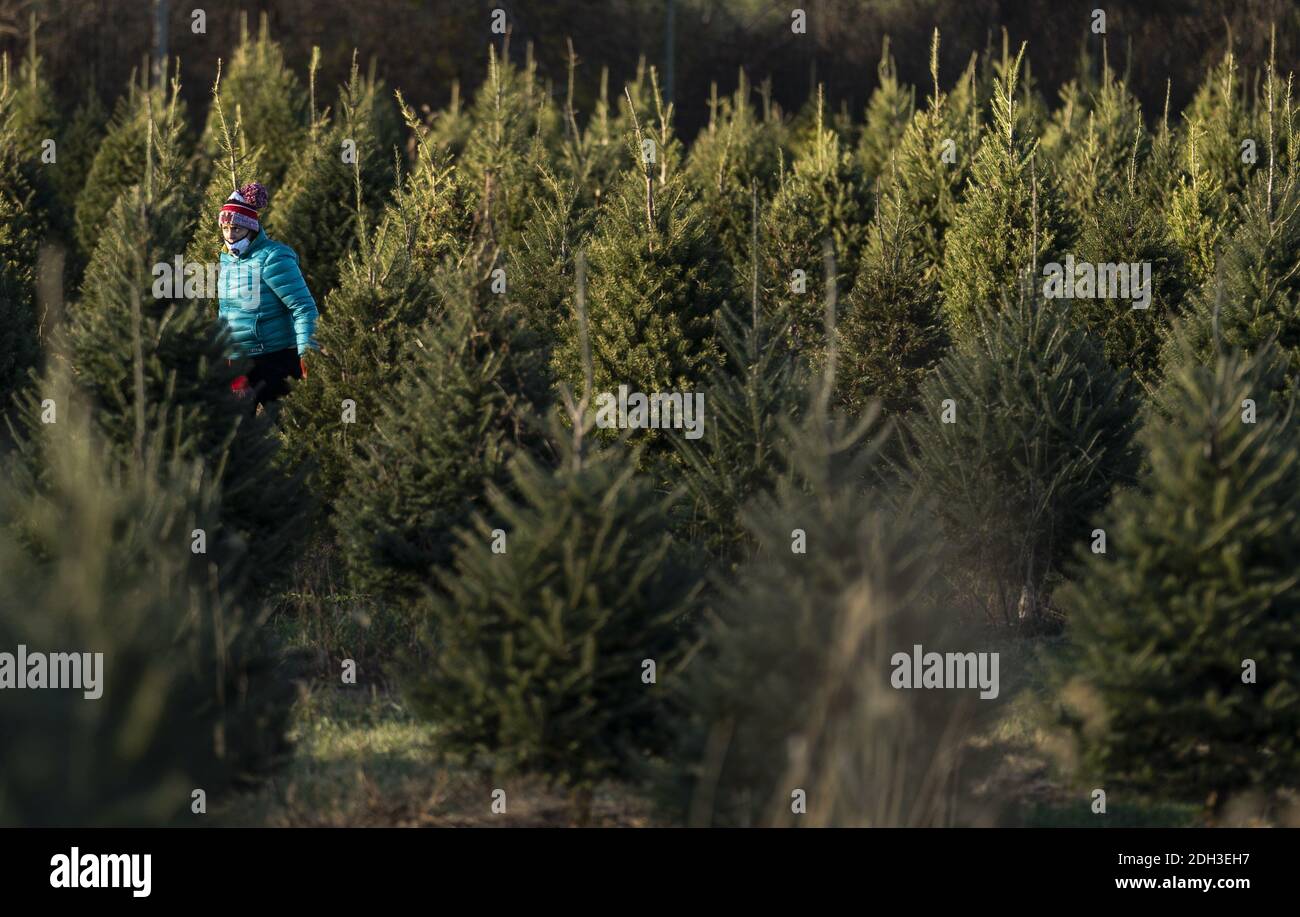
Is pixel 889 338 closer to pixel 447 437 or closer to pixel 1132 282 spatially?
pixel 1132 282

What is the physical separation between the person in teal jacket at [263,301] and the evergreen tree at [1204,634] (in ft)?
18.4

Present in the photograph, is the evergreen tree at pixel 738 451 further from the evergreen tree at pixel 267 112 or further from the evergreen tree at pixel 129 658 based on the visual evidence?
the evergreen tree at pixel 267 112

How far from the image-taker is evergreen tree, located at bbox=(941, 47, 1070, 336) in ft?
42.6

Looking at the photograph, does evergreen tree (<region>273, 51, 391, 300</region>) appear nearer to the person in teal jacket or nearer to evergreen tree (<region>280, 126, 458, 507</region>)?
the person in teal jacket

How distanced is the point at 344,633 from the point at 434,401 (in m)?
1.58

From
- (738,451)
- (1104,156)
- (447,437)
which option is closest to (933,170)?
(1104,156)

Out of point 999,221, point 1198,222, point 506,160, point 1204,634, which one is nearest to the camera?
point 1204,634

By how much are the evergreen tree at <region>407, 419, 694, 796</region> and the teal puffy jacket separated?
14.2 ft

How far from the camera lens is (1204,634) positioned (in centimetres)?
605

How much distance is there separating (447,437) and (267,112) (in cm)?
1252

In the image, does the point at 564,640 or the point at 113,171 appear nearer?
the point at 564,640

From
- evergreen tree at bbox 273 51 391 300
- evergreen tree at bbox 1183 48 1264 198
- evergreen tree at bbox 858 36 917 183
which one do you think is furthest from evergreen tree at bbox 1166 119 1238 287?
evergreen tree at bbox 273 51 391 300

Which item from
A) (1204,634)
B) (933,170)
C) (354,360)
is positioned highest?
(933,170)

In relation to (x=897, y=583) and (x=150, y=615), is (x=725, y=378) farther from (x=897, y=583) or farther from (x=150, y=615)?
(x=150, y=615)
